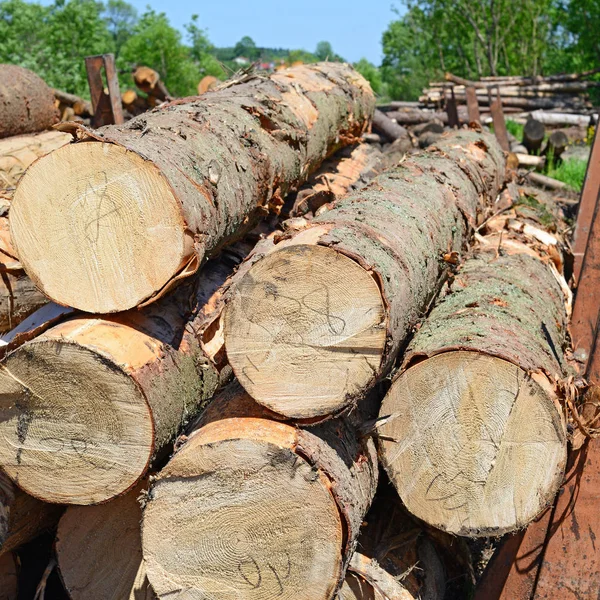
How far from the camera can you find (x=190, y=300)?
10.9ft

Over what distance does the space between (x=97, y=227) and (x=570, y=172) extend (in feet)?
29.4

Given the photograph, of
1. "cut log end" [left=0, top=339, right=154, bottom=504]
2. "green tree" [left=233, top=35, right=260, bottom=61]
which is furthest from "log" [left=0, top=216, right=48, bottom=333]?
"green tree" [left=233, top=35, right=260, bottom=61]

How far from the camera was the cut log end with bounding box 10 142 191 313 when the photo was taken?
2.86m

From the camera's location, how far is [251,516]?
8.98 feet

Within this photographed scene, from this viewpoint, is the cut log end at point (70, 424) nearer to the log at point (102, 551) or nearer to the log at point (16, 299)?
the log at point (102, 551)

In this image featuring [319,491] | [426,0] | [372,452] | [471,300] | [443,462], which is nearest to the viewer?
[319,491]

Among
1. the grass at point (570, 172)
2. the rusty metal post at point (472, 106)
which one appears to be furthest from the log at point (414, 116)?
the rusty metal post at point (472, 106)

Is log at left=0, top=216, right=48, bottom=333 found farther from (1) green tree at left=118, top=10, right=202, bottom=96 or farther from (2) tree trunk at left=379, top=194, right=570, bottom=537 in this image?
(1) green tree at left=118, top=10, right=202, bottom=96

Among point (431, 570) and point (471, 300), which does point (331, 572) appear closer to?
point (431, 570)

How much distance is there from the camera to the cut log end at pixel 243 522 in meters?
2.70

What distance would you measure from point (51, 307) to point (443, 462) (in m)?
1.73

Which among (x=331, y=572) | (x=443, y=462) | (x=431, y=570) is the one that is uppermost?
(x=443, y=462)

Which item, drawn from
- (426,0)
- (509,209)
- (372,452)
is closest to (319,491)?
(372,452)

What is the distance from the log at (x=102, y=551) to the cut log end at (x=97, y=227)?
0.90 meters
